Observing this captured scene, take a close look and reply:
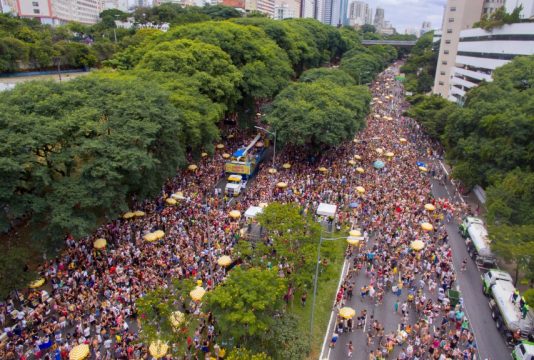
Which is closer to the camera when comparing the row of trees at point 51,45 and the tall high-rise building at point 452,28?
the row of trees at point 51,45

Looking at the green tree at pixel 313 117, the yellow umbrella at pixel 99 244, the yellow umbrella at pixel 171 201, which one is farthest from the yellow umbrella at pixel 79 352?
the green tree at pixel 313 117

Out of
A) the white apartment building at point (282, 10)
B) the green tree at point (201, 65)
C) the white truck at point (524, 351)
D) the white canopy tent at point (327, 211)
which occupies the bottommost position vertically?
the white truck at point (524, 351)

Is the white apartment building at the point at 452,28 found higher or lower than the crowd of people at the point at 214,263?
higher

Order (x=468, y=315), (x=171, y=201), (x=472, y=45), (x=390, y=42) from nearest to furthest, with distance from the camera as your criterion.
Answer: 1. (x=468, y=315)
2. (x=171, y=201)
3. (x=472, y=45)
4. (x=390, y=42)

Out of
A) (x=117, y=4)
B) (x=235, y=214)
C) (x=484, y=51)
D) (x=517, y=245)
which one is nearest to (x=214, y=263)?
(x=235, y=214)

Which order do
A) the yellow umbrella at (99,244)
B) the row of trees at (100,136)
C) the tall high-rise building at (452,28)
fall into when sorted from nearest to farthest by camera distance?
1. the row of trees at (100,136)
2. the yellow umbrella at (99,244)
3. the tall high-rise building at (452,28)

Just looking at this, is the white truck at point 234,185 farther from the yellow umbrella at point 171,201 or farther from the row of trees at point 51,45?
the row of trees at point 51,45

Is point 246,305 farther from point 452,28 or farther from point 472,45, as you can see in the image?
point 452,28
